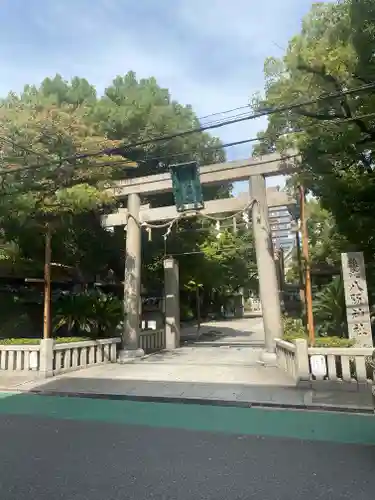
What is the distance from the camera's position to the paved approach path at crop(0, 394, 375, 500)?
148 inches

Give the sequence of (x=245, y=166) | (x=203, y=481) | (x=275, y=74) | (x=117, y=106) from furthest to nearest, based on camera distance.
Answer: (x=117, y=106) < (x=245, y=166) < (x=275, y=74) < (x=203, y=481)

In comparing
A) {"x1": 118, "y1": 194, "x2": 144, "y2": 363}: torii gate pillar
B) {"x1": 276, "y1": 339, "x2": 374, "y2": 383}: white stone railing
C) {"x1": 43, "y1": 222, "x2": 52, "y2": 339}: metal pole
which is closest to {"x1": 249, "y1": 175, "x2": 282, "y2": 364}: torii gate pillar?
{"x1": 276, "y1": 339, "x2": 374, "y2": 383}: white stone railing

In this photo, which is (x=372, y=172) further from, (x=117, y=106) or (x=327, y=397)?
(x=117, y=106)

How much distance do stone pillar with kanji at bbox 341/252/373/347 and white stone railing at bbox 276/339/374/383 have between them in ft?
2.89

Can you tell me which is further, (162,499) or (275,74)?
(275,74)

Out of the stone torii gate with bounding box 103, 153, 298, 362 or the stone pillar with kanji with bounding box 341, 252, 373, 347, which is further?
the stone torii gate with bounding box 103, 153, 298, 362

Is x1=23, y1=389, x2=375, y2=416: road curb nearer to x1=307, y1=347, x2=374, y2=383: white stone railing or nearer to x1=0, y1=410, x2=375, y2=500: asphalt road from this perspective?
x1=307, y1=347, x2=374, y2=383: white stone railing

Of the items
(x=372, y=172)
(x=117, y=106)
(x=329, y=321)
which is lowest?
(x=329, y=321)

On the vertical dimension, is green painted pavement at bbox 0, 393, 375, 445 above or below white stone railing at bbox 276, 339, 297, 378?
below

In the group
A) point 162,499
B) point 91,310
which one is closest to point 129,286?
point 91,310

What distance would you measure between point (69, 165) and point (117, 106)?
614 cm

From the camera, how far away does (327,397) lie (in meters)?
7.34

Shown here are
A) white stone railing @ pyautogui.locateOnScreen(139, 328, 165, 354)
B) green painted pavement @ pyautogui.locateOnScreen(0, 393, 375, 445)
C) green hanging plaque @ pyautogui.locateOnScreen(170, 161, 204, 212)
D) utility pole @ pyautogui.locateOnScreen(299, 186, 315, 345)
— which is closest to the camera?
green painted pavement @ pyautogui.locateOnScreen(0, 393, 375, 445)

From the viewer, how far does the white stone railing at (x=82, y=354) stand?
34.0 ft
